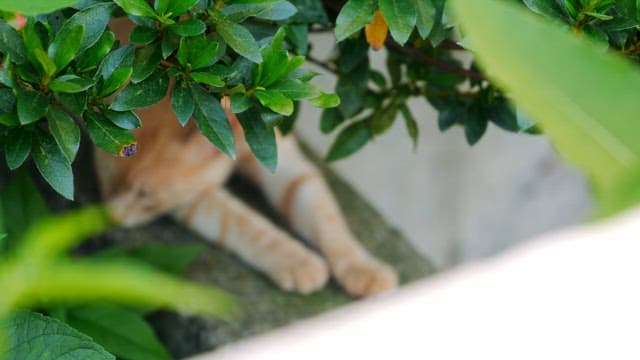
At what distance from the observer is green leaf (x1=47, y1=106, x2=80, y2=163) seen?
3.55ft

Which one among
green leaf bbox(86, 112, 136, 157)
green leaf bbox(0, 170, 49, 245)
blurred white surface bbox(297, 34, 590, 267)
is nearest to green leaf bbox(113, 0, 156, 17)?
green leaf bbox(86, 112, 136, 157)

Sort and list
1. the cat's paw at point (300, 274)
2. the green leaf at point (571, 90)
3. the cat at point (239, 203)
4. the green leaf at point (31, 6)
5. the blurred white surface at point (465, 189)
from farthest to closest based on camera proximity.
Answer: the blurred white surface at point (465, 189)
the cat's paw at point (300, 274)
the cat at point (239, 203)
the green leaf at point (31, 6)
the green leaf at point (571, 90)

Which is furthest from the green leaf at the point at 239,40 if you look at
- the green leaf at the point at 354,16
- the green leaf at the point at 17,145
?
the green leaf at the point at 17,145

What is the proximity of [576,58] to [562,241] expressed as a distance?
18 cm

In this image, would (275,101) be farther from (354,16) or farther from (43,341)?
(43,341)

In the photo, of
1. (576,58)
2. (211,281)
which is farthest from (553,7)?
(211,281)

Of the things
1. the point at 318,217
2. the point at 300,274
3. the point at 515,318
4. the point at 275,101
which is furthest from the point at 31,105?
the point at 318,217

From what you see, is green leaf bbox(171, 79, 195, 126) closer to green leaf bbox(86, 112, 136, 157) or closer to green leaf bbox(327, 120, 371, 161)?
green leaf bbox(86, 112, 136, 157)

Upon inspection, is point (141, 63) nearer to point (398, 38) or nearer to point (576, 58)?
point (398, 38)

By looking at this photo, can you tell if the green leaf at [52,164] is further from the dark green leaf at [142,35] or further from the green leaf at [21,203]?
the green leaf at [21,203]

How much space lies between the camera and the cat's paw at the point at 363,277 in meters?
2.15

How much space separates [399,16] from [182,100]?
269 mm

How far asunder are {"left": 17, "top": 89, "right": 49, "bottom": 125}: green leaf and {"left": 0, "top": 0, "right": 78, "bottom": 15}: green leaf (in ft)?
0.90

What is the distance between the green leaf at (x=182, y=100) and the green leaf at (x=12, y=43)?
0.17 meters
